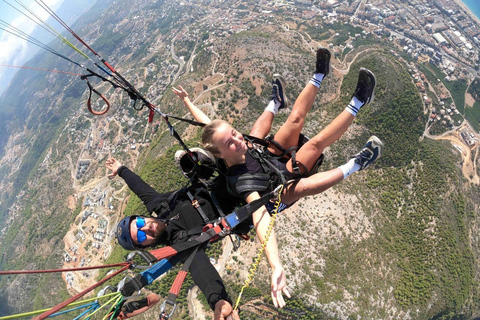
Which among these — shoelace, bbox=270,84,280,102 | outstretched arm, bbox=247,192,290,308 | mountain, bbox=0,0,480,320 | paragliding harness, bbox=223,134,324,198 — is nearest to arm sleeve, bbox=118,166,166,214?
paragliding harness, bbox=223,134,324,198

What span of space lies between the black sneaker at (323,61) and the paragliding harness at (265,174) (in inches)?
81.3

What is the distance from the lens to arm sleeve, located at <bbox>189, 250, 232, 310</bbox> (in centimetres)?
288

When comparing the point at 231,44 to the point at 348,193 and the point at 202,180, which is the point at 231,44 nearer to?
the point at 348,193

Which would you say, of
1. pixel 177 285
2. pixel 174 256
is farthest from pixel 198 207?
pixel 177 285

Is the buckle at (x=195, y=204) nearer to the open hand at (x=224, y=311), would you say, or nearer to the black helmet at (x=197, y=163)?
the black helmet at (x=197, y=163)

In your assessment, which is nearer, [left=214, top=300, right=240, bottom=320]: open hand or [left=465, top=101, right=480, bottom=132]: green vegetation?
[left=214, top=300, right=240, bottom=320]: open hand

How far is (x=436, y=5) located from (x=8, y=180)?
542 feet

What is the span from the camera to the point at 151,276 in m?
2.67

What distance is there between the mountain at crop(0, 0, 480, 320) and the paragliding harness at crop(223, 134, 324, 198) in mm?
15315

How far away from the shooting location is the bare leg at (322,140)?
4715mm

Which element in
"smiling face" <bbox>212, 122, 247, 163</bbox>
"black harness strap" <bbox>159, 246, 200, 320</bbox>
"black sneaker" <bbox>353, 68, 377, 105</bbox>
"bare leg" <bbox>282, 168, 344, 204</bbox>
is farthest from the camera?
"black sneaker" <bbox>353, 68, 377, 105</bbox>

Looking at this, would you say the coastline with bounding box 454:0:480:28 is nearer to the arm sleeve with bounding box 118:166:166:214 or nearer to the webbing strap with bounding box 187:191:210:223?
the webbing strap with bounding box 187:191:210:223

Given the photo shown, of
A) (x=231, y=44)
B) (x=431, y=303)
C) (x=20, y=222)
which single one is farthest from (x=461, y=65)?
(x=20, y=222)

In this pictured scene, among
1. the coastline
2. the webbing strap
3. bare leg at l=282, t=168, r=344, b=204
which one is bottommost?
the coastline
